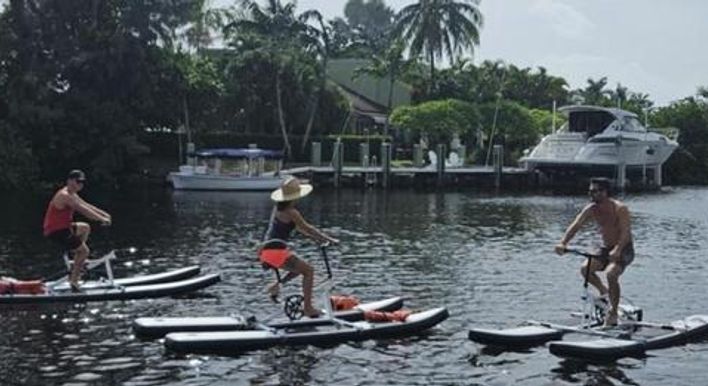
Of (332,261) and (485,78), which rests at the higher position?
(485,78)

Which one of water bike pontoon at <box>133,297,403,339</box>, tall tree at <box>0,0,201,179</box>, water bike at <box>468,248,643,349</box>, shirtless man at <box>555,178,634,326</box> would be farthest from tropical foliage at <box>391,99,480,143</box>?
water bike pontoon at <box>133,297,403,339</box>

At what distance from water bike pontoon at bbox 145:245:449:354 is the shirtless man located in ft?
9.35

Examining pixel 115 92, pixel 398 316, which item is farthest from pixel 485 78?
pixel 398 316

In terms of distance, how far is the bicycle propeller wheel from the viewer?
57.0 ft

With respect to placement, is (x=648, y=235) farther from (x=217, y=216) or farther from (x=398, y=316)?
(x=398, y=316)

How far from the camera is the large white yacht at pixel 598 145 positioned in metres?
75.4

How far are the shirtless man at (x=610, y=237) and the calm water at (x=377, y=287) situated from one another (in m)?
1.34

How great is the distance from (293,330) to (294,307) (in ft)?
2.13

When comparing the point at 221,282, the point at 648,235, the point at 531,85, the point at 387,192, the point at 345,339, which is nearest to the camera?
the point at 345,339

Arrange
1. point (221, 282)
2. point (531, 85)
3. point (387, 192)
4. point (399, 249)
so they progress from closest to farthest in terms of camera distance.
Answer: point (221, 282), point (399, 249), point (387, 192), point (531, 85)

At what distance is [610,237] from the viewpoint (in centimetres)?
1680

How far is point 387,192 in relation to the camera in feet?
217

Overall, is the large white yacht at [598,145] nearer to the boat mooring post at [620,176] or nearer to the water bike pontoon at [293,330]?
the boat mooring post at [620,176]

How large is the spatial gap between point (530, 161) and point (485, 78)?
62.3 ft
